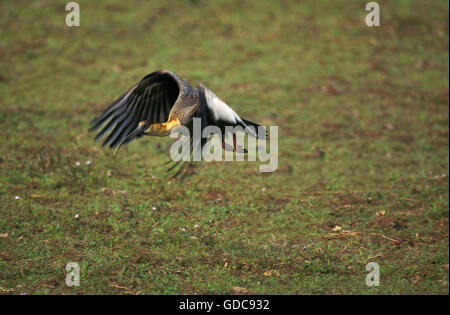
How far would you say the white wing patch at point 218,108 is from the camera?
468 centimetres

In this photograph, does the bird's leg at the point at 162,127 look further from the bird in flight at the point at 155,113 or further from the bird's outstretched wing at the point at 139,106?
the bird's outstretched wing at the point at 139,106

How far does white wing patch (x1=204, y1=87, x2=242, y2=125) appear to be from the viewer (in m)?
4.68

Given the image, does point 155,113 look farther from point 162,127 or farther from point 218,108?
point 218,108

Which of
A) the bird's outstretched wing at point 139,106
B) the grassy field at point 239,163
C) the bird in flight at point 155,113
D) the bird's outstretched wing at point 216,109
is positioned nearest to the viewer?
the bird's outstretched wing at point 216,109

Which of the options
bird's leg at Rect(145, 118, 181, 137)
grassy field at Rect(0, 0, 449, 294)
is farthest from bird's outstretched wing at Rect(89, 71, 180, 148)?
grassy field at Rect(0, 0, 449, 294)

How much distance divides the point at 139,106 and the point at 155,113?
180 millimetres

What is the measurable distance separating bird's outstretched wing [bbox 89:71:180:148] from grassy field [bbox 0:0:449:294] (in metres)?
0.72

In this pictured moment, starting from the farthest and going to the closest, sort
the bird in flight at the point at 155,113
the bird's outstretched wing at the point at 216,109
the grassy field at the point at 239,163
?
the bird in flight at the point at 155,113 → the grassy field at the point at 239,163 → the bird's outstretched wing at the point at 216,109

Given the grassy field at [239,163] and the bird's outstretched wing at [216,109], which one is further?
the grassy field at [239,163]

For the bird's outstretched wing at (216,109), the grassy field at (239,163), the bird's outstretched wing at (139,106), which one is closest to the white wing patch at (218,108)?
the bird's outstretched wing at (216,109)

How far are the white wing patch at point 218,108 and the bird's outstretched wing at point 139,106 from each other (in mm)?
1018

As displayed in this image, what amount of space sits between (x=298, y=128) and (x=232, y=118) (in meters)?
3.45
